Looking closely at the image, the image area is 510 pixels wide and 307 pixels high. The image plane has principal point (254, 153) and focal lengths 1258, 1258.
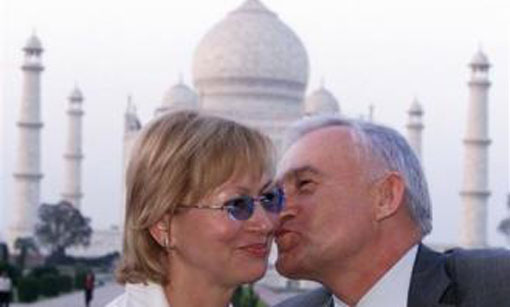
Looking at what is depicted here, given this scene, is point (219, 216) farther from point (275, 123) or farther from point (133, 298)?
point (275, 123)

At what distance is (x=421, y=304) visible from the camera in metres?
3.09

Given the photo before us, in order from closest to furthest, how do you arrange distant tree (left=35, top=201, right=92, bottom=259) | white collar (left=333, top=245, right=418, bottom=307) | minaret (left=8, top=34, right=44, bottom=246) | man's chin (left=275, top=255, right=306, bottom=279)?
white collar (left=333, top=245, right=418, bottom=307) → man's chin (left=275, top=255, right=306, bottom=279) → distant tree (left=35, top=201, right=92, bottom=259) → minaret (left=8, top=34, right=44, bottom=246)

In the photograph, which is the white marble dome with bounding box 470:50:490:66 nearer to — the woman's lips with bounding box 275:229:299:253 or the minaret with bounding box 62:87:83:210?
the minaret with bounding box 62:87:83:210

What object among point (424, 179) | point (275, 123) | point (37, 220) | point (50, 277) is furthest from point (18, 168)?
point (424, 179)

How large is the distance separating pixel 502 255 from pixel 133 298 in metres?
0.91

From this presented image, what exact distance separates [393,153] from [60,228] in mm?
38789

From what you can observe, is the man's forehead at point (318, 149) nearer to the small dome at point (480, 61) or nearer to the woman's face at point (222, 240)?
the woman's face at point (222, 240)

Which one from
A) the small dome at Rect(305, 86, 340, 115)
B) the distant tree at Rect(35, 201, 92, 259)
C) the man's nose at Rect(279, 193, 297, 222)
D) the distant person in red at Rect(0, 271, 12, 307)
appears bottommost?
the distant tree at Rect(35, 201, 92, 259)

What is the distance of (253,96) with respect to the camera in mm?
45875

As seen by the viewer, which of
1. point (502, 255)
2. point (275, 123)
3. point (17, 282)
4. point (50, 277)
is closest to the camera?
→ point (502, 255)

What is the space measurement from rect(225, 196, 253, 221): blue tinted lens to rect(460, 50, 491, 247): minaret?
39703mm

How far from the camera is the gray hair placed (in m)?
3.31

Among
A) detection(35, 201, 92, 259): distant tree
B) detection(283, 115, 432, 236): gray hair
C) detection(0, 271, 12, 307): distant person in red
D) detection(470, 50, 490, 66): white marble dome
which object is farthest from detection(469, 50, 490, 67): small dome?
detection(283, 115, 432, 236): gray hair

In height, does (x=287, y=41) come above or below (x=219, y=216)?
above
